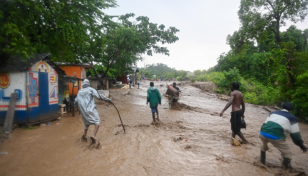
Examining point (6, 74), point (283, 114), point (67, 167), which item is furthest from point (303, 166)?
point (6, 74)

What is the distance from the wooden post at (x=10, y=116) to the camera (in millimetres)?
6039

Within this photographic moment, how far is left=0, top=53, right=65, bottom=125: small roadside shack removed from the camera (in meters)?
6.59

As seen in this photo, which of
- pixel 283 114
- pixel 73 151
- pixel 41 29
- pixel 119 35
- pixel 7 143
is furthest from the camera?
pixel 119 35

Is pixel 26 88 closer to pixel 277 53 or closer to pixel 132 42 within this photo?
pixel 132 42

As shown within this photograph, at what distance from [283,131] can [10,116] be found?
26.1ft

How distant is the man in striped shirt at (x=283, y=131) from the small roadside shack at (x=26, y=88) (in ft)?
24.9

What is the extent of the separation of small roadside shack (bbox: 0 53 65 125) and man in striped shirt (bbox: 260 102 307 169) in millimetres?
7578

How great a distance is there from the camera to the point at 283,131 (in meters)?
3.51

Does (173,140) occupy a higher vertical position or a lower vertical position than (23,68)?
lower

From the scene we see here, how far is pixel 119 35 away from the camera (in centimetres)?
1528

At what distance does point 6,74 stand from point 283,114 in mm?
8581

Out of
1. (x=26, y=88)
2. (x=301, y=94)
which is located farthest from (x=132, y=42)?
(x=301, y=94)

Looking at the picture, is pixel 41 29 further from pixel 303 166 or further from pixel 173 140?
pixel 303 166

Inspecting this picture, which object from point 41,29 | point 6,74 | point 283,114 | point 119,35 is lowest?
point 283,114
